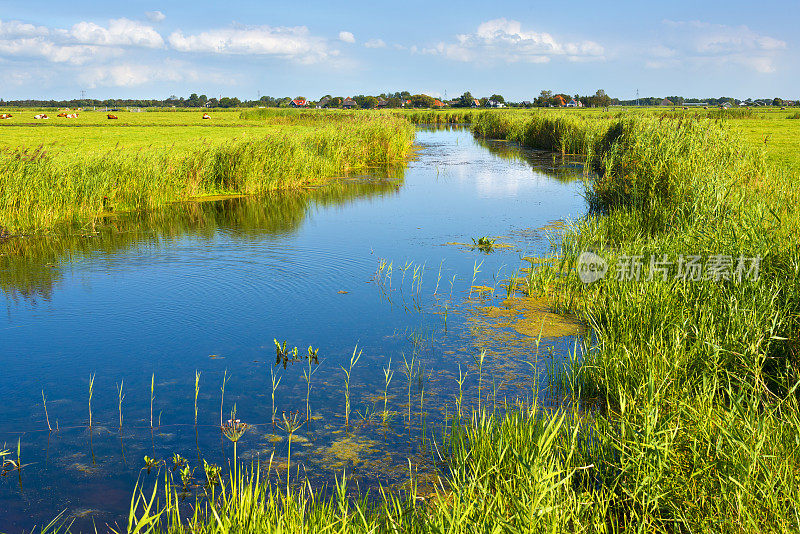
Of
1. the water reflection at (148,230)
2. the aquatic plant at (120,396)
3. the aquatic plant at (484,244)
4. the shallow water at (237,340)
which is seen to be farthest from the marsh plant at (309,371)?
the aquatic plant at (484,244)

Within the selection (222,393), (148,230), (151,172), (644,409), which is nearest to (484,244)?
(222,393)

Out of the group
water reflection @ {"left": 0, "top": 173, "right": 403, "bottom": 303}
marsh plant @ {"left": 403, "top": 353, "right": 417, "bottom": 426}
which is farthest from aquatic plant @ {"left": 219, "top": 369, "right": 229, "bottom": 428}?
water reflection @ {"left": 0, "top": 173, "right": 403, "bottom": 303}

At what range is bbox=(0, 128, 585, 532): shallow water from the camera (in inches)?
185

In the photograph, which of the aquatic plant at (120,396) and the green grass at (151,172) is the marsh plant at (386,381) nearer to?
the aquatic plant at (120,396)

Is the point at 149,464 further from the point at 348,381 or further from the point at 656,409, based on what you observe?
the point at 656,409

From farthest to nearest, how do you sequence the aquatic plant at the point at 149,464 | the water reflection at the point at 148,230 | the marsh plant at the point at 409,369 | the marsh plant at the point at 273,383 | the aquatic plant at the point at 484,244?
1. the aquatic plant at the point at 484,244
2. the water reflection at the point at 148,230
3. the marsh plant at the point at 409,369
4. the marsh plant at the point at 273,383
5. the aquatic plant at the point at 149,464

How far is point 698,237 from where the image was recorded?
7.64 m

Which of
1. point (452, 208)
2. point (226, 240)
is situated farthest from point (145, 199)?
point (452, 208)

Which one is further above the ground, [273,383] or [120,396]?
[273,383]

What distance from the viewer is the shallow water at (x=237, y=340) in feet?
15.4

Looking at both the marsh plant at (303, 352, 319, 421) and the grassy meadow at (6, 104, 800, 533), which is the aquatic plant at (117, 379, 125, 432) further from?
the marsh plant at (303, 352, 319, 421)

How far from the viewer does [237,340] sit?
7.08m

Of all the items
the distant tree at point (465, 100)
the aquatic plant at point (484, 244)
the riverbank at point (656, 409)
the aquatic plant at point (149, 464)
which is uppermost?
the distant tree at point (465, 100)

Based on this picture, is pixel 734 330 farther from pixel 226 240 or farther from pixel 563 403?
pixel 226 240
